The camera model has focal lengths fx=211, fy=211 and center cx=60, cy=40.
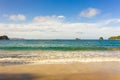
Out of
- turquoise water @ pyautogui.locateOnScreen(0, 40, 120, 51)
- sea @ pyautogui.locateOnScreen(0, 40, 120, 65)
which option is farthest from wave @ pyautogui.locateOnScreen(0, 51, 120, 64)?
turquoise water @ pyautogui.locateOnScreen(0, 40, 120, 51)

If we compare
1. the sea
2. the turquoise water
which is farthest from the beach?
the turquoise water

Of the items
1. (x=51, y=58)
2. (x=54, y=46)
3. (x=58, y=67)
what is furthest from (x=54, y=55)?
(x=54, y=46)

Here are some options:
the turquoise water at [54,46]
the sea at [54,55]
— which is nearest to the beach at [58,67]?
the sea at [54,55]

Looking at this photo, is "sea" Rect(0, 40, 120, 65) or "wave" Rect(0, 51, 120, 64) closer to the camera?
"wave" Rect(0, 51, 120, 64)

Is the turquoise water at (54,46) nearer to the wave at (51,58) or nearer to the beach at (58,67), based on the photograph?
the wave at (51,58)

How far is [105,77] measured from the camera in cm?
959

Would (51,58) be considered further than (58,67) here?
Yes

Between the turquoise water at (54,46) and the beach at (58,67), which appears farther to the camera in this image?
the turquoise water at (54,46)

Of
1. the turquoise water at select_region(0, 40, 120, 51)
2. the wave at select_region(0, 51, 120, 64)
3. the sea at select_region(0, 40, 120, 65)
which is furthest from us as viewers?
the turquoise water at select_region(0, 40, 120, 51)

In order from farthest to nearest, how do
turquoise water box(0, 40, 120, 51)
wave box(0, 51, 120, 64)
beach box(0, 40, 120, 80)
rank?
turquoise water box(0, 40, 120, 51) < wave box(0, 51, 120, 64) < beach box(0, 40, 120, 80)

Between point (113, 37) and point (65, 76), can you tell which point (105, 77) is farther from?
point (113, 37)

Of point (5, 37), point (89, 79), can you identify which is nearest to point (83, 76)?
point (89, 79)

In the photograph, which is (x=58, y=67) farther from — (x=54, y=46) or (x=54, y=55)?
(x=54, y=46)

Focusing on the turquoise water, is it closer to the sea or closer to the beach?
the sea
